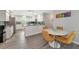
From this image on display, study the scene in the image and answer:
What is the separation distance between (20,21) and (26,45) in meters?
0.52

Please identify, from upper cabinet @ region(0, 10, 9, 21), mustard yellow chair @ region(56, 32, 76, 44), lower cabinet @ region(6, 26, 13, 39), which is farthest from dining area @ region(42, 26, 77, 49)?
upper cabinet @ region(0, 10, 9, 21)

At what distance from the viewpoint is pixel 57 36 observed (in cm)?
322

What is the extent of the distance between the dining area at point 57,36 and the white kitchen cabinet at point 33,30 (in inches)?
3.7

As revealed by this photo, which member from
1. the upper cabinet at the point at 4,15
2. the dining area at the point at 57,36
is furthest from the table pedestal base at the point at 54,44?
the upper cabinet at the point at 4,15

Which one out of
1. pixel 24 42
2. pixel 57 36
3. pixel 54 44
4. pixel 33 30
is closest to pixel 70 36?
pixel 57 36

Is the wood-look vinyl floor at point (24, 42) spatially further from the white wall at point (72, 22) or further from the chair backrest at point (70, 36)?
the white wall at point (72, 22)

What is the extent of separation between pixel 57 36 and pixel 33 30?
523 mm

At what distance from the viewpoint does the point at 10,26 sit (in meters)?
3.14

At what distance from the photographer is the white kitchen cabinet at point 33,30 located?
3.18 meters

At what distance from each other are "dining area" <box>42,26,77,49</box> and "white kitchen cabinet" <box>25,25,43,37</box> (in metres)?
0.09

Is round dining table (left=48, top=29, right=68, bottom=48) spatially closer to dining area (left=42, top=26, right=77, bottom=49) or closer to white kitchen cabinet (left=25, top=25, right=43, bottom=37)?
dining area (left=42, top=26, right=77, bottom=49)

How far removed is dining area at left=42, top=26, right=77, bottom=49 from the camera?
124 inches
